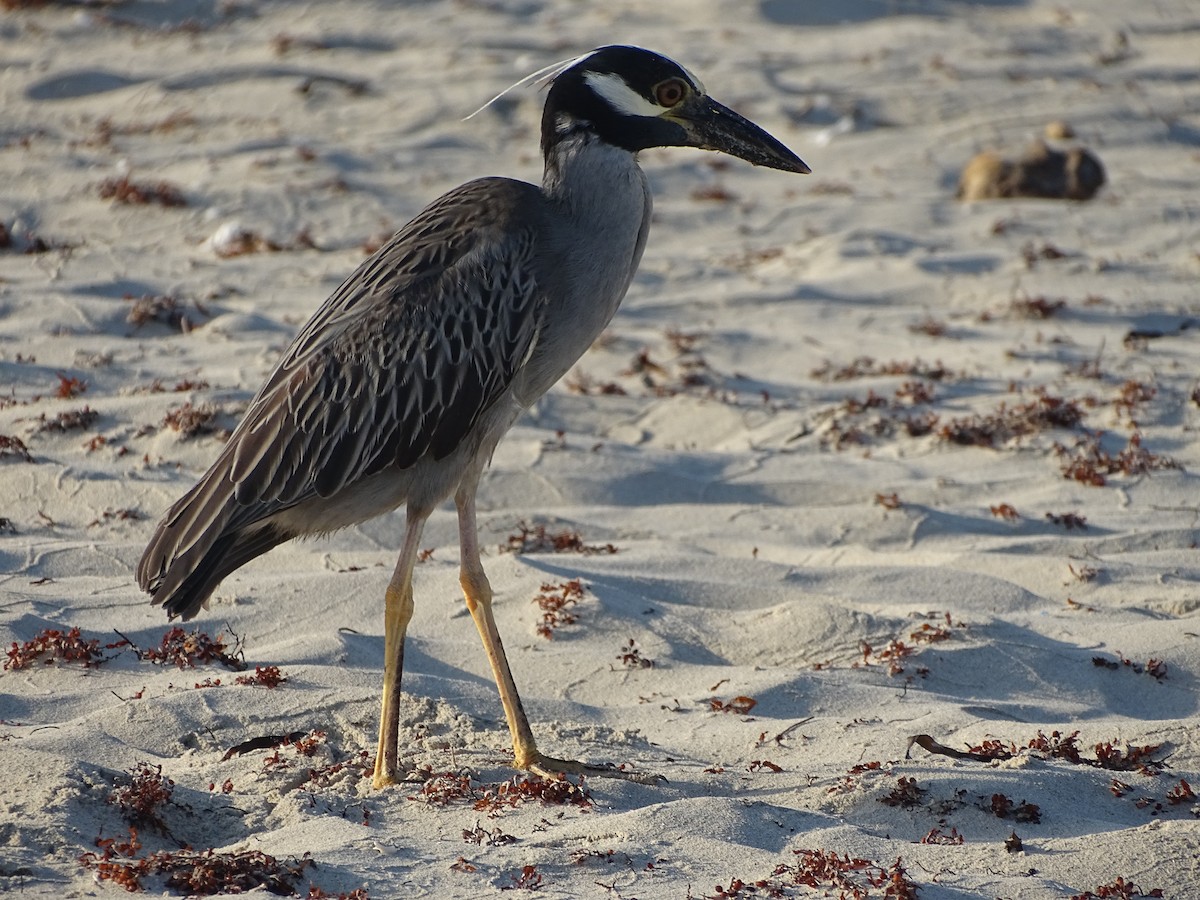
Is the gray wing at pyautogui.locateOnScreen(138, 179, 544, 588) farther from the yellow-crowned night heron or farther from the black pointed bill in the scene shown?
the black pointed bill

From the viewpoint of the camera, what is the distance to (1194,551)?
640 cm

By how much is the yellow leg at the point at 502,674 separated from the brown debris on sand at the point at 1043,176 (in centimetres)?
787

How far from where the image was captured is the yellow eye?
5.15 metres

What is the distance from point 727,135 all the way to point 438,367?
1.38 m

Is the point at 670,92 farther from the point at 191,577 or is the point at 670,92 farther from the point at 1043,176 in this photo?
the point at 1043,176

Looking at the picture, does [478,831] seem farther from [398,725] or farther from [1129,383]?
[1129,383]

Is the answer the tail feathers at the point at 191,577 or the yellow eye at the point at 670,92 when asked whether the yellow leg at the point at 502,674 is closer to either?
the tail feathers at the point at 191,577

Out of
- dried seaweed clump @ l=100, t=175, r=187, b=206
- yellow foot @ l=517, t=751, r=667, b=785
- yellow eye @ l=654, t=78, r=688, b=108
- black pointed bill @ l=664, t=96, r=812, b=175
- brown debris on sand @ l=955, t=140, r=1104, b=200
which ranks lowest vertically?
yellow foot @ l=517, t=751, r=667, b=785

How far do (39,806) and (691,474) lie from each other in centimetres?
399

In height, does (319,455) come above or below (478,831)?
above

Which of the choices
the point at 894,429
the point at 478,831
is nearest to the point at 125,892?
the point at 478,831

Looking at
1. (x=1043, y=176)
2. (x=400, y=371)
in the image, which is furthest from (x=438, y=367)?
(x=1043, y=176)

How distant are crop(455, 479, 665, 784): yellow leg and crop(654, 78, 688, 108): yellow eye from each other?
4.87 ft

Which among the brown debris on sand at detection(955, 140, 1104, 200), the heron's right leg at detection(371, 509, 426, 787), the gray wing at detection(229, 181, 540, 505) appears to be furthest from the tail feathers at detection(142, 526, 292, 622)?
the brown debris on sand at detection(955, 140, 1104, 200)
